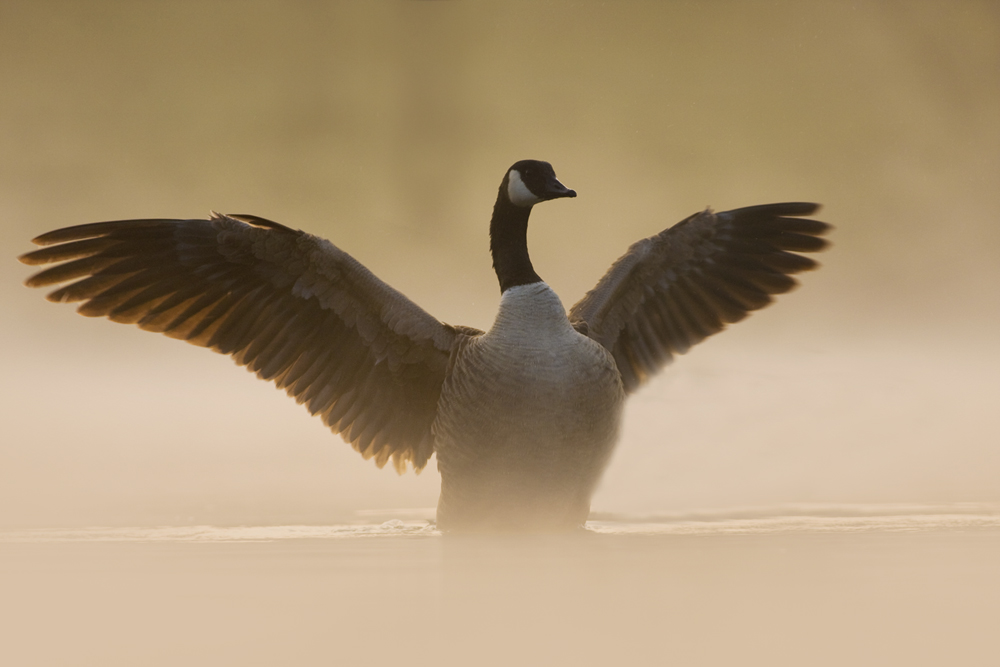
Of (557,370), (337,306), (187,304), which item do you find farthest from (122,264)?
(557,370)

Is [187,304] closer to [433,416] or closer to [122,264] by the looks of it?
[122,264]

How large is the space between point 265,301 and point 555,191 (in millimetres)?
1587

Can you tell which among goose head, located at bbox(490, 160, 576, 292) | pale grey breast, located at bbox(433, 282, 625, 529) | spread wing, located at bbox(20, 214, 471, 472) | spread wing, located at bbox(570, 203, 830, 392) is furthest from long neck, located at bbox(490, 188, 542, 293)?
spread wing, located at bbox(570, 203, 830, 392)

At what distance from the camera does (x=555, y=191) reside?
4.35m

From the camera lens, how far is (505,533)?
4230 millimetres

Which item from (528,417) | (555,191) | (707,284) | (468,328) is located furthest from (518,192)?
(707,284)

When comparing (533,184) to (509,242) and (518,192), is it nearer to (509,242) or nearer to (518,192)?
(518,192)

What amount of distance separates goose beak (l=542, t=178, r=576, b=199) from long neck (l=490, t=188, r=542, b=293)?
0.61ft

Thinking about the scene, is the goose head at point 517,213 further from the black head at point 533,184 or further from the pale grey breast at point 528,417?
the pale grey breast at point 528,417

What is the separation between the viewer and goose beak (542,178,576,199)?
4.32 metres

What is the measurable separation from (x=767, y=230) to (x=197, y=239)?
10.4 ft

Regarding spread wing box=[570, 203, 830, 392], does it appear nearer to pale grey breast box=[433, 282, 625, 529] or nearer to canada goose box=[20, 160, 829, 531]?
canada goose box=[20, 160, 829, 531]

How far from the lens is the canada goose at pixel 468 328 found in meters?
4.03

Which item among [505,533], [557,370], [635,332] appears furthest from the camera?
[635,332]
